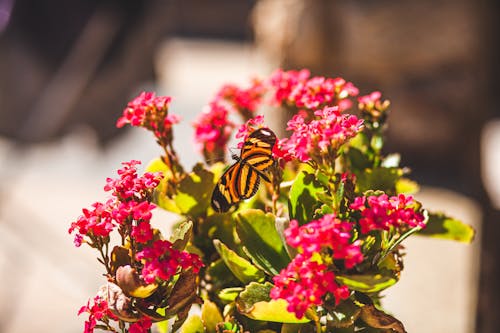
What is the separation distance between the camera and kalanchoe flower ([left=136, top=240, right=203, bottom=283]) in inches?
22.3

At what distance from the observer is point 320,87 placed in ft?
2.27

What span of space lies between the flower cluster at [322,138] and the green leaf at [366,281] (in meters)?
0.11

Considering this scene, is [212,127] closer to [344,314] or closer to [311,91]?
[311,91]

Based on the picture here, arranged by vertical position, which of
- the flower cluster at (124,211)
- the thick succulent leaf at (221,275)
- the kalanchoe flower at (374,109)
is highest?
the kalanchoe flower at (374,109)

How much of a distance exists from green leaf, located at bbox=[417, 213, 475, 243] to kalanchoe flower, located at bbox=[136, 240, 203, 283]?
12.4 inches

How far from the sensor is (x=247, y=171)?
2.06 ft

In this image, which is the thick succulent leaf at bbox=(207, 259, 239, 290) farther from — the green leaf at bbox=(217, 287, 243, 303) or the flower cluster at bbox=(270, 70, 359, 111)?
the flower cluster at bbox=(270, 70, 359, 111)

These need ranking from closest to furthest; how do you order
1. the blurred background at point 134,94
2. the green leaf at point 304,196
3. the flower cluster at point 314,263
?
the flower cluster at point 314,263 → the green leaf at point 304,196 → the blurred background at point 134,94

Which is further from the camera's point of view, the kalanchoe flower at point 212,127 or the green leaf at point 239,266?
the kalanchoe flower at point 212,127

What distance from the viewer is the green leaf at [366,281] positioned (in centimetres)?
54

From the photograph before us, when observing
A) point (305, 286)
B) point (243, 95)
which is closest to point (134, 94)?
point (243, 95)

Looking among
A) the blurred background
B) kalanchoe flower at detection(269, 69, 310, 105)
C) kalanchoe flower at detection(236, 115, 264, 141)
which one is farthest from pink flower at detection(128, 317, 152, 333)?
the blurred background

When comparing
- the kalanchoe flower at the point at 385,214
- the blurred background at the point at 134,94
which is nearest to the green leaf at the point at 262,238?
the kalanchoe flower at the point at 385,214

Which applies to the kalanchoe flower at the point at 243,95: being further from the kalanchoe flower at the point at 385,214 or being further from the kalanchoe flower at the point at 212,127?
the kalanchoe flower at the point at 385,214
